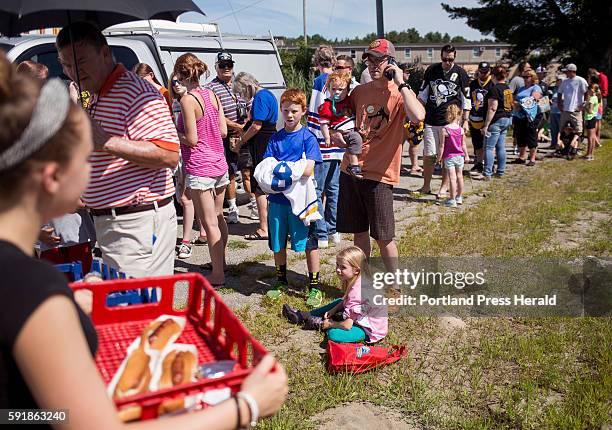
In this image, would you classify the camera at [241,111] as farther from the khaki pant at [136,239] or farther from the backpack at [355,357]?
the khaki pant at [136,239]

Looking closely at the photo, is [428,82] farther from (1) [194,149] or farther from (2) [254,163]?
(1) [194,149]

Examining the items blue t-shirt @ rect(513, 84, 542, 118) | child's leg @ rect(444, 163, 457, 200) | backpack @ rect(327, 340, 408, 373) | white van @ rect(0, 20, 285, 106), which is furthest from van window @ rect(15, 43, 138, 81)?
blue t-shirt @ rect(513, 84, 542, 118)

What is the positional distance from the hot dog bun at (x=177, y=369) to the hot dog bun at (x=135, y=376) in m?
0.04

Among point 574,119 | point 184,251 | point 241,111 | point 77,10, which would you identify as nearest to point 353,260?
point 77,10

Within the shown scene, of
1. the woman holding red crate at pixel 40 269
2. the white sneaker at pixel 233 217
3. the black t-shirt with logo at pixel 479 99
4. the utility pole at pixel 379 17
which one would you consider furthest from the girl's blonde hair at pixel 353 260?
the utility pole at pixel 379 17

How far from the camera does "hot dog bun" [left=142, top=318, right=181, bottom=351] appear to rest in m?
1.69

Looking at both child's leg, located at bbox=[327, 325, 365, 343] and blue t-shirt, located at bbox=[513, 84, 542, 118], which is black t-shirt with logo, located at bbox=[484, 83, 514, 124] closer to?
blue t-shirt, located at bbox=[513, 84, 542, 118]

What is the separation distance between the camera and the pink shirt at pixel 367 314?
13.4 ft

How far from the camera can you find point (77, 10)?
3.19m

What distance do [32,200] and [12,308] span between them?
0.77 ft

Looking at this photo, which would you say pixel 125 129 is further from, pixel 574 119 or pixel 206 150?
pixel 574 119

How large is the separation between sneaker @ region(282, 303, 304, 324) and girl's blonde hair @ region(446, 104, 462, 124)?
14.5ft

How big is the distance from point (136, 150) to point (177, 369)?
4.77 ft

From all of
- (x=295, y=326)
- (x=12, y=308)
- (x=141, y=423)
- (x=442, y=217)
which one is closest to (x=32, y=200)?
(x=12, y=308)
